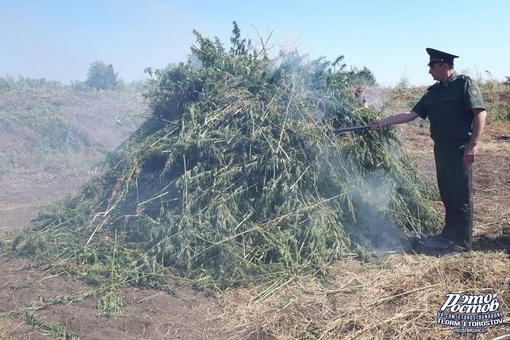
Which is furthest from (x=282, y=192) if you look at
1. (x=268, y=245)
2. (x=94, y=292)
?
(x=94, y=292)

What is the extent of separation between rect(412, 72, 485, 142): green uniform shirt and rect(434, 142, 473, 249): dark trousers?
0.12 meters

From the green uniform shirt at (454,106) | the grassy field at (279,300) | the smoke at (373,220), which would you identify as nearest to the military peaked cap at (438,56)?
the green uniform shirt at (454,106)

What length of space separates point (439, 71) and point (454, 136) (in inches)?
24.5

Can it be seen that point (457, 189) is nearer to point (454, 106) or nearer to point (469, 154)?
point (469, 154)

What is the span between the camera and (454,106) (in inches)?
158

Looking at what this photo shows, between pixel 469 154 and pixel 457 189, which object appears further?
pixel 457 189

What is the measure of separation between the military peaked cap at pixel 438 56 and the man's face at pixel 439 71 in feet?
0.11

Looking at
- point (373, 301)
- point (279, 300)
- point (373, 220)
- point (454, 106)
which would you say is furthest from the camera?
point (373, 220)

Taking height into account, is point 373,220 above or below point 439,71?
below

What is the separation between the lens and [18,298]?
3.63 m

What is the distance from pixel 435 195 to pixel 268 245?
9.26ft

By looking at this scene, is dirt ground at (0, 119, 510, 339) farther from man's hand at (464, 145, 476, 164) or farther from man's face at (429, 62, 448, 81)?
man's face at (429, 62, 448, 81)

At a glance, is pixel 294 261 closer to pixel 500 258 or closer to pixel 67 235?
pixel 500 258

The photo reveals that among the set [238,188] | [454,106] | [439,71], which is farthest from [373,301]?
[439,71]
